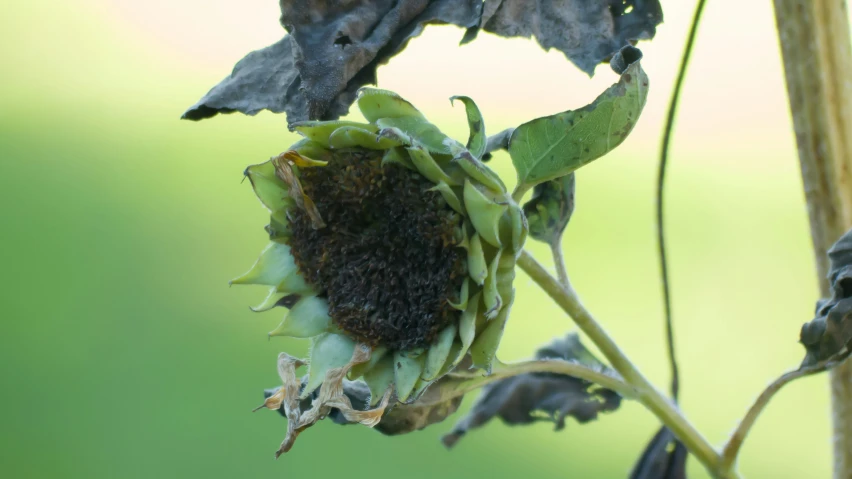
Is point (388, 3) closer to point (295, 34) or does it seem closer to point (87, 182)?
point (295, 34)

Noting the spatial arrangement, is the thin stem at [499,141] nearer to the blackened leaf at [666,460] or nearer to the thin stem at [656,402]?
the thin stem at [656,402]

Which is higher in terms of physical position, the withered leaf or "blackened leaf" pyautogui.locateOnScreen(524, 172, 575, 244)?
"blackened leaf" pyautogui.locateOnScreen(524, 172, 575, 244)

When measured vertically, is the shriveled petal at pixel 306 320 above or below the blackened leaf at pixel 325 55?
below

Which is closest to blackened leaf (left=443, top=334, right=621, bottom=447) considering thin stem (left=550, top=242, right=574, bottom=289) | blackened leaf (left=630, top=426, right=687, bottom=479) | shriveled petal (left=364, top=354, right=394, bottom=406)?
blackened leaf (left=630, top=426, right=687, bottom=479)

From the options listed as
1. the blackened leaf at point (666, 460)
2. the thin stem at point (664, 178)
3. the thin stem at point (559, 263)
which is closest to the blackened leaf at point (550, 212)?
the thin stem at point (559, 263)

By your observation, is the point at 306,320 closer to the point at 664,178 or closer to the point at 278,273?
the point at 278,273

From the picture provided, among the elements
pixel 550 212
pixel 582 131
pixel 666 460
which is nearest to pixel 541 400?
pixel 666 460

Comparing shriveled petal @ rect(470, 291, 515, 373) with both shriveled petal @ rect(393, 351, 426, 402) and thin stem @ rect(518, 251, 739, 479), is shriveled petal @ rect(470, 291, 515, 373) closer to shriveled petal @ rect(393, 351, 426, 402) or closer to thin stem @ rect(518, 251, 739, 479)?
shriveled petal @ rect(393, 351, 426, 402)

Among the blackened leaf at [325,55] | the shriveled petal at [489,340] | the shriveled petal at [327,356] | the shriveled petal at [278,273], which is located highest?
the blackened leaf at [325,55]

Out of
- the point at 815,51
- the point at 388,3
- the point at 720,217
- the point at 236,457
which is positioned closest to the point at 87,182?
the point at 236,457
